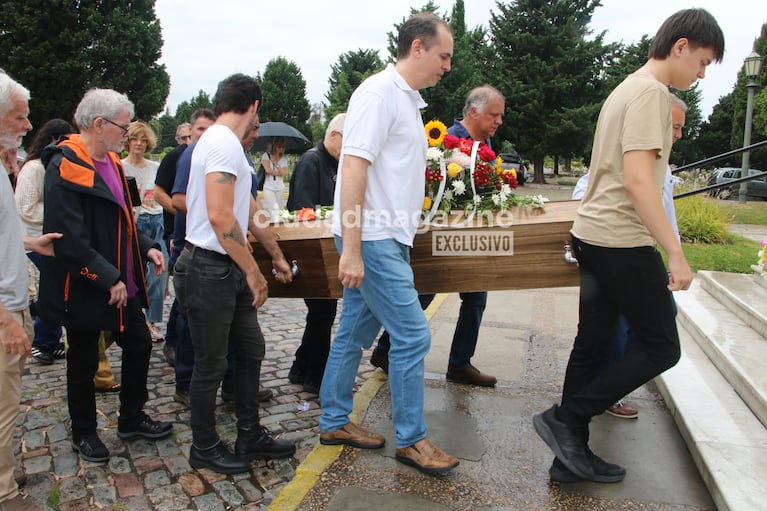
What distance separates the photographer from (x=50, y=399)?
3.72 m

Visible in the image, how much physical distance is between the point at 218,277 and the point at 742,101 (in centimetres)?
4115

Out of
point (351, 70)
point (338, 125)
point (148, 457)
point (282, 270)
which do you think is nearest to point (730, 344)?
point (338, 125)

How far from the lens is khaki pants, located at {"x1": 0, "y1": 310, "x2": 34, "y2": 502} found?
2359 mm

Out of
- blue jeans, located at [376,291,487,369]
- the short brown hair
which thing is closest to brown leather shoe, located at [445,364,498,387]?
blue jeans, located at [376,291,487,369]

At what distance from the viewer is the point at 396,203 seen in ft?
8.90

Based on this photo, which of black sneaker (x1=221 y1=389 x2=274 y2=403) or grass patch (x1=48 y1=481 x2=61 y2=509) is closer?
grass patch (x1=48 y1=481 x2=61 y2=509)

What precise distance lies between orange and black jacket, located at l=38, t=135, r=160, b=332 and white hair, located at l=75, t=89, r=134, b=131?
4.1 inches

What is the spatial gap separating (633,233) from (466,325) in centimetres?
168

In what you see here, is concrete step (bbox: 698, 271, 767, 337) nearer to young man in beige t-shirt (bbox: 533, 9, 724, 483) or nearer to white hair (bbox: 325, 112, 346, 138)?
young man in beige t-shirt (bbox: 533, 9, 724, 483)

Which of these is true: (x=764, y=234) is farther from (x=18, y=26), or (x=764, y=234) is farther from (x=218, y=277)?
(x=18, y=26)

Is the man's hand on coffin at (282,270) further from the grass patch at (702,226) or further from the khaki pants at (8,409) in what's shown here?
the grass patch at (702,226)

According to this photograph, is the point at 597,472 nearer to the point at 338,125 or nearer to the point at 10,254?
the point at 338,125

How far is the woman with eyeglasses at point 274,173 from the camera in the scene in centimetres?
766

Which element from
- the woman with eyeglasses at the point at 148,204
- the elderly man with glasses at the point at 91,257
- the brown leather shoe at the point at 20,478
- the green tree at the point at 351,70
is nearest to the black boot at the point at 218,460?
the elderly man with glasses at the point at 91,257
